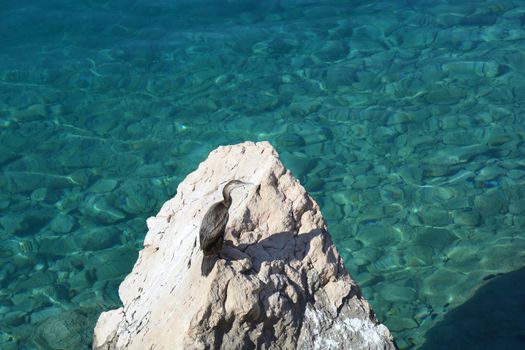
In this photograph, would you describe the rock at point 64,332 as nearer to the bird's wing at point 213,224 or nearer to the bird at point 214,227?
the bird at point 214,227

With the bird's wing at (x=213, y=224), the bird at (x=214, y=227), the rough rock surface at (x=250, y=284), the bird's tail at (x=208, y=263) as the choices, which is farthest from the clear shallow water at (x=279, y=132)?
the bird's wing at (x=213, y=224)

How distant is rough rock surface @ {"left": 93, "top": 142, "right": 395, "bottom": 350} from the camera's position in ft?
14.5

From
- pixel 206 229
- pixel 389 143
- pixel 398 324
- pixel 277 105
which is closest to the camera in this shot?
pixel 206 229

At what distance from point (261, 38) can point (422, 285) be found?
16.9ft

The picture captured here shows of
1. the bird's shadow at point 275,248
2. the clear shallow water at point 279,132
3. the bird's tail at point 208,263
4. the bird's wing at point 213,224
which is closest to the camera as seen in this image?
the bird's wing at point 213,224

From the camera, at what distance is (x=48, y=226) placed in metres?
7.93

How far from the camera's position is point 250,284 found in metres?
4.45

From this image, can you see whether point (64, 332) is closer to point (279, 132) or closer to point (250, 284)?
point (250, 284)

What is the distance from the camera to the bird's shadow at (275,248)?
4.62m

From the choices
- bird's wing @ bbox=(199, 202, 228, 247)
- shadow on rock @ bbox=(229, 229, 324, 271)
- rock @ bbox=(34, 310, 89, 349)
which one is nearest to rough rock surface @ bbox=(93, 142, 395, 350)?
shadow on rock @ bbox=(229, 229, 324, 271)

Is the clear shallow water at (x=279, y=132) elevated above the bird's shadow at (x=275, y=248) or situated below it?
below

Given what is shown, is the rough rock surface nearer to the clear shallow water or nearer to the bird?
the bird

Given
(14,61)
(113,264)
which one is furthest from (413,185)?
(14,61)

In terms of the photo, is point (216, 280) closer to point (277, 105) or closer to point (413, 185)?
point (413, 185)
